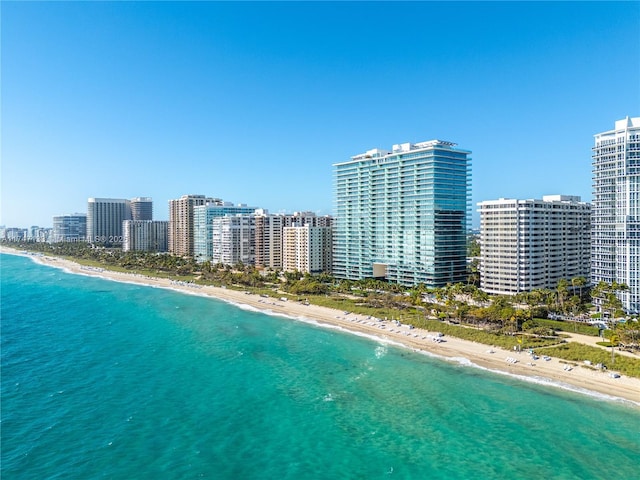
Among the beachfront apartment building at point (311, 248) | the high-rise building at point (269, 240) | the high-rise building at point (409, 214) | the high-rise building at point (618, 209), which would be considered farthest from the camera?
the high-rise building at point (269, 240)

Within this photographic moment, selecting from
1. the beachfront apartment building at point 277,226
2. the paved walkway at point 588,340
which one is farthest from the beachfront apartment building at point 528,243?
the beachfront apartment building at point 277,226

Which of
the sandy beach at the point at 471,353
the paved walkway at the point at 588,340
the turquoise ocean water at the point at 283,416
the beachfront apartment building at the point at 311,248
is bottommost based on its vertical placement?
the turquoise ocean water at the point at 283,416

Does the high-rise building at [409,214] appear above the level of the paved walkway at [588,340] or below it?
above

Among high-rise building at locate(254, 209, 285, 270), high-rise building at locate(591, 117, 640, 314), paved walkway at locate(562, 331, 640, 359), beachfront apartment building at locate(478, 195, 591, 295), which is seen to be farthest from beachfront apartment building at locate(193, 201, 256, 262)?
paved walkway at locate(562, 331, 640, 359)

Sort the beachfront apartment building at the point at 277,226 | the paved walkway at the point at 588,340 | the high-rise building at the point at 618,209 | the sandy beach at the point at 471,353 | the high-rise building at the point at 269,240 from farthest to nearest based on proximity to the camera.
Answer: the high-rise building at the point at 269,240, the beachfront apartment building at the point at 277,226, the high-rise building at the point at 618,209, the paved walkway at the point at 588,340, the sandy beach at the point at 471,353

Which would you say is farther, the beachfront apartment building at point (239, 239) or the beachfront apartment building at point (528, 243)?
the beachfront apartment building at point (239, 239)

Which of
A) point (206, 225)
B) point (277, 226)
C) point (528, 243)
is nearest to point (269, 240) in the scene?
point (277, 226)

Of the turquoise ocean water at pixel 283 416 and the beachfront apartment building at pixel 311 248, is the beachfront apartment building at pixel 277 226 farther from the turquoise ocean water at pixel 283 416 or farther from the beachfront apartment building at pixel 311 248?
the turquoise ocean water at pixel 283 416

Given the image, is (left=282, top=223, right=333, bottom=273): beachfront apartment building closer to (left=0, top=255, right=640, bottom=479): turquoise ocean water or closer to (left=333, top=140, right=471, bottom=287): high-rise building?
(left=333, top=140, right=471, bottom=287): high-rise building
